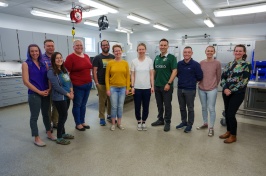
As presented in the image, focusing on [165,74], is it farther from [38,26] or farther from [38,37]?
[38,26]

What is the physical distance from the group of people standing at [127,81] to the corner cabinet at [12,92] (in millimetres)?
2592

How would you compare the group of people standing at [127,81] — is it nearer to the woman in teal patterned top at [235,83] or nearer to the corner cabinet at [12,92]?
the woman in teal patterned top at [235,83]

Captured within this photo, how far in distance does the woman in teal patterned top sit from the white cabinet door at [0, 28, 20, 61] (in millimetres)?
5455

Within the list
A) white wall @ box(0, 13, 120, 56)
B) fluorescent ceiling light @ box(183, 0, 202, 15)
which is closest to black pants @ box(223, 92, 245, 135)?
fluorescent ceiling light @ box(183, 0, 202, 15)

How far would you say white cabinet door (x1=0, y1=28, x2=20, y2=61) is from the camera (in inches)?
189

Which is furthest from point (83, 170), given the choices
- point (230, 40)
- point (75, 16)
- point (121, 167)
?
point (230, 40)

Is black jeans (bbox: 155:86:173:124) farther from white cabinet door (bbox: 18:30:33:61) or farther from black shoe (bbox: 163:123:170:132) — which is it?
white cabinet door (bbox: 18:30:33:61)

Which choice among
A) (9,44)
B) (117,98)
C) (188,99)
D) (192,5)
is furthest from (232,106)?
(9,44)

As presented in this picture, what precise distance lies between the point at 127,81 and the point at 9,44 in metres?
4.10

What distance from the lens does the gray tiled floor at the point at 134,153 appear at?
6.55ft

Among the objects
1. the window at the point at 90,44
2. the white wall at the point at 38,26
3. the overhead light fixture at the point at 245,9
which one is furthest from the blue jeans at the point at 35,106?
the window at the point at 90,44

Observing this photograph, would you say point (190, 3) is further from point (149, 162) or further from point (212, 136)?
point (149, 162)

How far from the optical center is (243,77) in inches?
93.8

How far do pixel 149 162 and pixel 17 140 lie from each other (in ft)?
6.92
